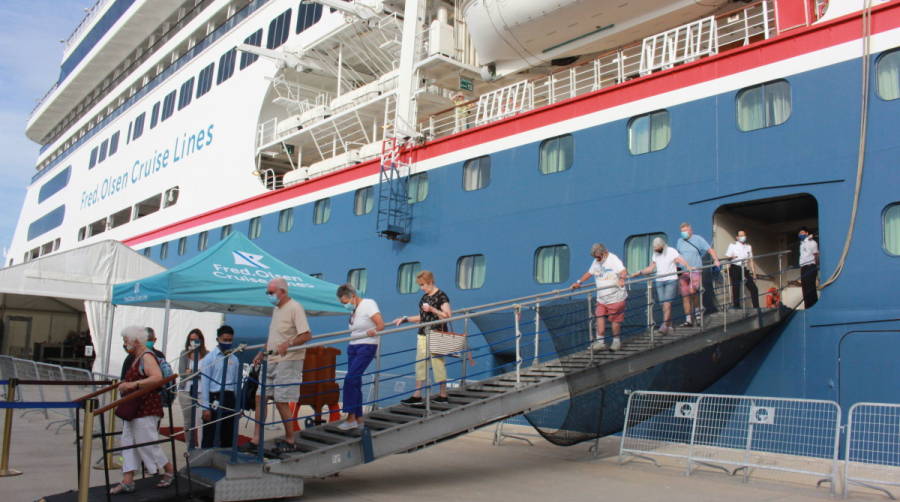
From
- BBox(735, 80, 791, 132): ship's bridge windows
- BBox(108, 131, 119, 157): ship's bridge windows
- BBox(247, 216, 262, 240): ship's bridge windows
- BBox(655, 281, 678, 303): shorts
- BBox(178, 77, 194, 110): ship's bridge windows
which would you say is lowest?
BBox(655, 281, 678, 303): shorts

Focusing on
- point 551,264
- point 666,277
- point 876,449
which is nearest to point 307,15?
point 551,264

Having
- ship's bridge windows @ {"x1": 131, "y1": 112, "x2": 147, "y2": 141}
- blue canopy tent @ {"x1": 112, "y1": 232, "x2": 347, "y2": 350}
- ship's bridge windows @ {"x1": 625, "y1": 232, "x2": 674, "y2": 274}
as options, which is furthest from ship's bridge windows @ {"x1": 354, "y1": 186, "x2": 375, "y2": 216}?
ship's bridge windows @ {"x1": 131, "y1": 112, "x2": 147, "y2": 141}

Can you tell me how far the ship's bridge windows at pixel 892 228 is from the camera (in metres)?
8.33

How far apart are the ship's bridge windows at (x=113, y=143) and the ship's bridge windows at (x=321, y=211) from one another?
61.5 feet

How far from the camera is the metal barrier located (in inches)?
274

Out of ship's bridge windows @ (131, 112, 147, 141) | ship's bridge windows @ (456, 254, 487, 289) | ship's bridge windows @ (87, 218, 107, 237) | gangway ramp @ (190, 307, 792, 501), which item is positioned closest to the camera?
gangway ramp @ (190, 307, 792, 501)

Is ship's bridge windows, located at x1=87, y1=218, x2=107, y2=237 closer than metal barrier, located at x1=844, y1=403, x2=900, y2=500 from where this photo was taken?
No

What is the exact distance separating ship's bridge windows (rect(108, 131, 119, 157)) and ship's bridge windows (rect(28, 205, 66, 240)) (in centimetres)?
585

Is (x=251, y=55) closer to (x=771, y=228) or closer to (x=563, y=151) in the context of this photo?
(x=563, y=151)

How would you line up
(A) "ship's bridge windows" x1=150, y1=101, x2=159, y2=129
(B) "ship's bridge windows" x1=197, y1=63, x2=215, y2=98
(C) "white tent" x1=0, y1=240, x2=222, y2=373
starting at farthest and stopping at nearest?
1. (A) "ship's bridge windows" x1=150, y1=101, x2=159, y2=129
2. (B) "ship's bridge windows" x1=197, y1=63, x2=215, y2=98
3. (C) "white tent" x1=0, y1=240, x2=222, y2=373

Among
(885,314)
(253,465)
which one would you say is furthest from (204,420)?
(885,314)

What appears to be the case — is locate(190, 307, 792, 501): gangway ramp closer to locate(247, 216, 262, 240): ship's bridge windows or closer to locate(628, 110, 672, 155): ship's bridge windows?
locate(628, 110, 672, 155): ship's bridge windows

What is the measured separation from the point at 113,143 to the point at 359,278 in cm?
2192

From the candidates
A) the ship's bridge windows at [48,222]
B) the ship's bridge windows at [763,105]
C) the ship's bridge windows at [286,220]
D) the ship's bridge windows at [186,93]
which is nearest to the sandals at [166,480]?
the ship's bridge windows at [763,105]
